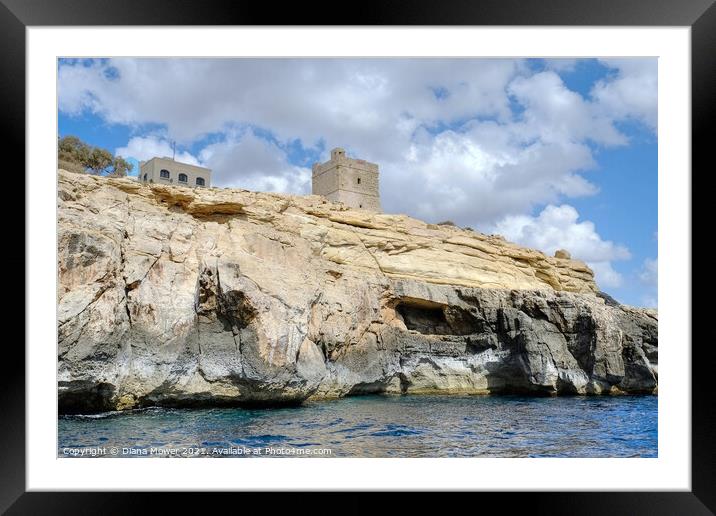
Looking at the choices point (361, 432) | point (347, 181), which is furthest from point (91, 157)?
point (361, 432)

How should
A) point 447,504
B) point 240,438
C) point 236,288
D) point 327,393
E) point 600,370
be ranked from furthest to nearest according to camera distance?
point 600,370, point 327,393, point 236,288, point 240,438, point 447,504

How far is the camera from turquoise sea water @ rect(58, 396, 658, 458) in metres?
9.87

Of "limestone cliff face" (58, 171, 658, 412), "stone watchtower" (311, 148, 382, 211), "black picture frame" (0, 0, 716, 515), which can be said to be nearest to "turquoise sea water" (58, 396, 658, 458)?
"limestone cliff face" (58, 171, 658, 412)

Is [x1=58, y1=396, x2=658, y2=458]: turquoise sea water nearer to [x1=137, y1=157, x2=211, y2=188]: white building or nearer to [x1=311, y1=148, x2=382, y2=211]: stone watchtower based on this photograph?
[x1=137, y1=157, x2=211, y2=188]: white building

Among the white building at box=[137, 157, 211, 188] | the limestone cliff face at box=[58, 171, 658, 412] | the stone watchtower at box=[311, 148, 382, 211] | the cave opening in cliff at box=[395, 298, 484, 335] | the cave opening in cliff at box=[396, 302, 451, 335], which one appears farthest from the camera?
the stone watchtower at box=[311, 148, 382, 211]

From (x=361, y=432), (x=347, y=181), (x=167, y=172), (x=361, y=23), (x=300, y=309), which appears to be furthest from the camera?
(x=347, y=181)

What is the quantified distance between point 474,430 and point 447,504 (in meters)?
6.62

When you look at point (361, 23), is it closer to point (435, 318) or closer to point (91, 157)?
point (435, 318)

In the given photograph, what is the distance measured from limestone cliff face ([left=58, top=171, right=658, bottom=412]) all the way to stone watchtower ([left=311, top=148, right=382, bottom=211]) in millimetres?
10510

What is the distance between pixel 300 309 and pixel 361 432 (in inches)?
173

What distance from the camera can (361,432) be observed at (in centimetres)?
1152
